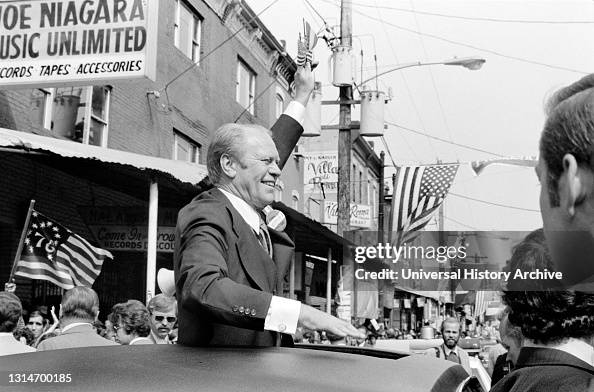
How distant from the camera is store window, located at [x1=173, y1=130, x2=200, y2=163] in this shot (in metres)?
15.9

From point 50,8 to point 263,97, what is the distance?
43.6 ft

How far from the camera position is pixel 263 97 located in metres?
22.0

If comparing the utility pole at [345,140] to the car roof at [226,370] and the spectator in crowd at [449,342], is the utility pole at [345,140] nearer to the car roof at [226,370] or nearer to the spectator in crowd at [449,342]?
the spectator in crowd at [449,342]

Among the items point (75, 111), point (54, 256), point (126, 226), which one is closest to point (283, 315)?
point (54, 256)

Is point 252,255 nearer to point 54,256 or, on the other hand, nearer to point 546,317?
point 546,317

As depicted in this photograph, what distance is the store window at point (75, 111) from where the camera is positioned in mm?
11273

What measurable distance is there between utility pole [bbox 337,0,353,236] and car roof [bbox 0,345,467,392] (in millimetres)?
14399

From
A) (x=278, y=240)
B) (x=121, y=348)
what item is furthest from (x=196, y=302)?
(x=278, y=240)

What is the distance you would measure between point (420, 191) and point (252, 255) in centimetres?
1185

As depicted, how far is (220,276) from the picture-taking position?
6.61ft

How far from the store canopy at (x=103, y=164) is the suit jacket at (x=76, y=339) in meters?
2.77

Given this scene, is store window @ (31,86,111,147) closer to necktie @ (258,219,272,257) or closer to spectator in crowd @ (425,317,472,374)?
spectator in crowd @ (425,317,472,374)

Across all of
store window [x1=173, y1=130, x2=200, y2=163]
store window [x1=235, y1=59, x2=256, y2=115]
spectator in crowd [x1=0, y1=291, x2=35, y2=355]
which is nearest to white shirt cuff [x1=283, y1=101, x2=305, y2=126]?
spectator in crowd [x1=0, y1=291, x2=35, y2=355]

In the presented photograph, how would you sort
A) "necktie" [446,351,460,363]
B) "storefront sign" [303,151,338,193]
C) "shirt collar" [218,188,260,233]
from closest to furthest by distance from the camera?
"shirt collar" [218,188,260,233] < "necktie" [446,351,460,363] < "storefront sign" [303,151,338,193]
